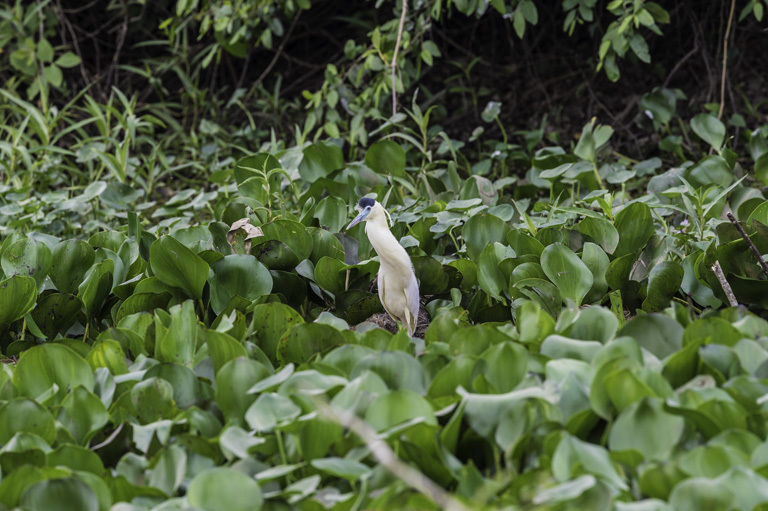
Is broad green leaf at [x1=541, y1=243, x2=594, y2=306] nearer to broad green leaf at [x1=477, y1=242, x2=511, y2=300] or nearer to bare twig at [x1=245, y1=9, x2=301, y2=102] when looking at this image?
broad green leaf at [x1=477, y1=242, x2=511, y2=300]

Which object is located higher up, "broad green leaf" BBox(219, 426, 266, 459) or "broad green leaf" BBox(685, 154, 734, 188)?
"broad green leaf" BBox(219, 426, 266, 459)

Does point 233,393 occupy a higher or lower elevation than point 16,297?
higher

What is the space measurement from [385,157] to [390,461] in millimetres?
2500

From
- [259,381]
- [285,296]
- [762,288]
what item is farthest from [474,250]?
[259,381]

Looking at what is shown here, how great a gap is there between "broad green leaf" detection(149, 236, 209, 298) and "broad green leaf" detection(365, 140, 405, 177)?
1359 millimetres

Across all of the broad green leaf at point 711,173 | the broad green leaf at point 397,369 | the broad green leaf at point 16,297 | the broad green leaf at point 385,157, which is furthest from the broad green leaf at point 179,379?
the broad green leaf at point 711,173

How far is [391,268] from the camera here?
2.39 metres

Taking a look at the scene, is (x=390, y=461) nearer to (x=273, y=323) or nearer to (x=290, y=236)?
(x=273, y=323)

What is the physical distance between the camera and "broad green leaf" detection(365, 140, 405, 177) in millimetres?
3551

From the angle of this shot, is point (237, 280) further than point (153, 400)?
Yes

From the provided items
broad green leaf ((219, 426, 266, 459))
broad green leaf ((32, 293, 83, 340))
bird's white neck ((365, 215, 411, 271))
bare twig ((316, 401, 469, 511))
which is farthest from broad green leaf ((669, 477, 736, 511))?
broad green leaf ((32, 293, 83, 340))

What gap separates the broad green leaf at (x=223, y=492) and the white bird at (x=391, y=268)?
123 centimetres

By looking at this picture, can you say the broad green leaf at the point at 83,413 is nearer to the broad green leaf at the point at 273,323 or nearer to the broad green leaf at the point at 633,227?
the broad green leaf at the point at 273,323

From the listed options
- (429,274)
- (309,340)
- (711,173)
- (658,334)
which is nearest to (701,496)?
(658,334)
